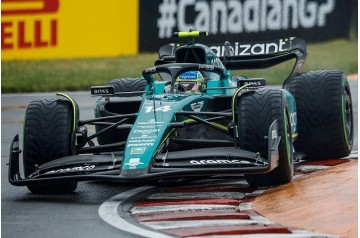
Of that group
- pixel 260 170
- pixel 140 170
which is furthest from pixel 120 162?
pixel 260 170

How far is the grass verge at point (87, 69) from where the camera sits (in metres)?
25.9

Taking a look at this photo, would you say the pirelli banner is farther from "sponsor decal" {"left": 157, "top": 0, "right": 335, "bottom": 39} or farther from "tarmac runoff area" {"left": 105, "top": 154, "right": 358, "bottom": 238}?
"tarmac runoff area" {"left": 105, "top": 154, "right": 358, "bottom": 238}

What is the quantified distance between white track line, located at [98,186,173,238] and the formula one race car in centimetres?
30

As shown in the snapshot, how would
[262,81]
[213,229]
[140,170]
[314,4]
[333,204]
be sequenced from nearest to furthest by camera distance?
[213,229], [333,204], [140,170], [262,81], [314,4]

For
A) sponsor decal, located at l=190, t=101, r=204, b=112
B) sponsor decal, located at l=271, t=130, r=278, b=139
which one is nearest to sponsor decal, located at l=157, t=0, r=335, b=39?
sponsor decal, located at l=190, t=101, r=204, b=112

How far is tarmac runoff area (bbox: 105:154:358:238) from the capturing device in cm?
930

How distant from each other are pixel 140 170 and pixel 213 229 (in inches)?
70.2

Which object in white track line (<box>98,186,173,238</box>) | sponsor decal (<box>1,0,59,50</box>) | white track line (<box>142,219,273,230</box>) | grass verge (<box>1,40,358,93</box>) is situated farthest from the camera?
grass verge (<box>1,40,358,93</box>)

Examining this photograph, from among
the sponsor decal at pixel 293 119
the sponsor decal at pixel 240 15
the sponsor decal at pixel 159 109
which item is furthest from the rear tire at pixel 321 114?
the sponsor decal at pixel 240 15

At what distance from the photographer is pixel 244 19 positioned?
990 inches

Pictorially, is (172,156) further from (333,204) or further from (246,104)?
(333,204)

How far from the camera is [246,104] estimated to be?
11742 mm

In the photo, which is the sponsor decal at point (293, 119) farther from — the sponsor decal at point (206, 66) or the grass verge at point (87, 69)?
the grass verge at point (87, 69)

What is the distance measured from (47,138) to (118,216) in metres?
1.95
